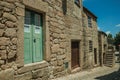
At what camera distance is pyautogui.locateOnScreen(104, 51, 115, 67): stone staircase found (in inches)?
652

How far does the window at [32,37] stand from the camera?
5.52 metres

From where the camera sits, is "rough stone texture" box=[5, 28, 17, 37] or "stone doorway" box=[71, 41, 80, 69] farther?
"stone doorway" box=[71, 41, 80, 69]

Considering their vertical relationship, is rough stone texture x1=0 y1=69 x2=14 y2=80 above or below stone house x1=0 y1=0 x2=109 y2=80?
below

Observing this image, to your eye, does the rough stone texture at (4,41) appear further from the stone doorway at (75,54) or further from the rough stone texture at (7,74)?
the stone doorway at (75,54)

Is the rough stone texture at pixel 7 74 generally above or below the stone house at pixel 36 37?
below

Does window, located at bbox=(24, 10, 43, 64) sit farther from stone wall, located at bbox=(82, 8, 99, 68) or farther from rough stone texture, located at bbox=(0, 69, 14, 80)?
stone wall, located at bbox=(82, 8, 99, 68)

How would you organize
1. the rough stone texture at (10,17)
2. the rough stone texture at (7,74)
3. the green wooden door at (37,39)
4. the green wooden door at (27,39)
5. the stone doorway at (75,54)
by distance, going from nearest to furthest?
the rough stone texture at (7,74) < the rough stone texture at (10,17) < the green wooden door at (27,39) < the green wooden door at (37,39) < the stone doorway at (75,54)

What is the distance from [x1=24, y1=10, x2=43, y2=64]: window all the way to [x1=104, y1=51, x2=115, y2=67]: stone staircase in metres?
12.0

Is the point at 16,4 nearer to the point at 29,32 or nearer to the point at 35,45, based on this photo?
the point at 29,32

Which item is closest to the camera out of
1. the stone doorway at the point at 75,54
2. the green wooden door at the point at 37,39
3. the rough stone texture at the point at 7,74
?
the rough stone texture at the point at 7,74

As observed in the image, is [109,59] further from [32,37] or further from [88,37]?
[32,37]

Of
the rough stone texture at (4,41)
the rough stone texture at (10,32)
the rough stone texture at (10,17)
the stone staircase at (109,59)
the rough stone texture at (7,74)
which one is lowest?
the stone staircase at (109,59)

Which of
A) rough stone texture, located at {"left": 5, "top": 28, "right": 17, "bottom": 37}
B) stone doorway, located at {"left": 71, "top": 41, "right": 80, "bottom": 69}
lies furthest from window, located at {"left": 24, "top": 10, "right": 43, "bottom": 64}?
stone doorway, located at {"left": 71, "top": 41, "right": 80, "bottom": 69}

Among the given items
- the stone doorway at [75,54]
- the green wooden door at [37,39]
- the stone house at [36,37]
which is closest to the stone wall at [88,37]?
the stone doorway at [75,54]
